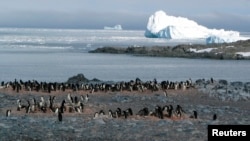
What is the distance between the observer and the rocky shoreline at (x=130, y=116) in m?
10.0

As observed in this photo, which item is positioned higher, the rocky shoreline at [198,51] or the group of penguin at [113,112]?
the group of penguin at [113,112]

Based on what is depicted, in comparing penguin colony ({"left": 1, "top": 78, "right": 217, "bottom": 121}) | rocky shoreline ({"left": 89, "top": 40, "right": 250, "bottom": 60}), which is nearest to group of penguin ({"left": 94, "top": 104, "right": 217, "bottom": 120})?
penguin colony ({"left": 1, "top": 78, "right": 217, "bottom": 121})

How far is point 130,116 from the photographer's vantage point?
1348cm

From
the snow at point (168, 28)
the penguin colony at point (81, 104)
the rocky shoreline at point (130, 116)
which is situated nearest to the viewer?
the rocky shoreline at point (130, 116)

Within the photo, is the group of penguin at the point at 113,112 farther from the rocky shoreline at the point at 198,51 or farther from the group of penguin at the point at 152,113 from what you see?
the rocky shoreline at the point at 198,51

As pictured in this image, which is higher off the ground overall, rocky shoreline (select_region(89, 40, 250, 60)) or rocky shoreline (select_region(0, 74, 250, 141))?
rocky shoreline (select_region(0, 74, 250, 141))

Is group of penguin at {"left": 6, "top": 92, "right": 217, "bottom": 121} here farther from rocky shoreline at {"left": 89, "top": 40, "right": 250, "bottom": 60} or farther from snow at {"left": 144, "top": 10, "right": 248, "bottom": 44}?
snow at {"left": 144, "top": 10, "right": 248, "bottom": 44}

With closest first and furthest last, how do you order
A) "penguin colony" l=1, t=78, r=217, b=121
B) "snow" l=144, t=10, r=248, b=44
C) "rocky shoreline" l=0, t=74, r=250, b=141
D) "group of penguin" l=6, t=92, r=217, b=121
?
"rocky shoreline" l=0, t=74, r=250, b=141 < "group of penguin" l=6, t=92, r=217, b=121 < "penguin colony" l=1, t=78, r=217, b=121 < "snow" l=144, t=10, r=248, b=44

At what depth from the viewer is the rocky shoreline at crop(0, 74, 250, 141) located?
10.0 meters

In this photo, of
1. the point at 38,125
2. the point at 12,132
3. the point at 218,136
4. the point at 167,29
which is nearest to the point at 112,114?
the point at 38,125

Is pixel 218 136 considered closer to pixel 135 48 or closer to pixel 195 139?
pixel 195 139

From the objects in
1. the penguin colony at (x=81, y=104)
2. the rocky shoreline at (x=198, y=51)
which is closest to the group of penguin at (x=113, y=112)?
the penguin colony at (x=81, y=104)

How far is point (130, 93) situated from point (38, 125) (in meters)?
9.84

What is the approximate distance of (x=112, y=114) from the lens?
13.4 metres
